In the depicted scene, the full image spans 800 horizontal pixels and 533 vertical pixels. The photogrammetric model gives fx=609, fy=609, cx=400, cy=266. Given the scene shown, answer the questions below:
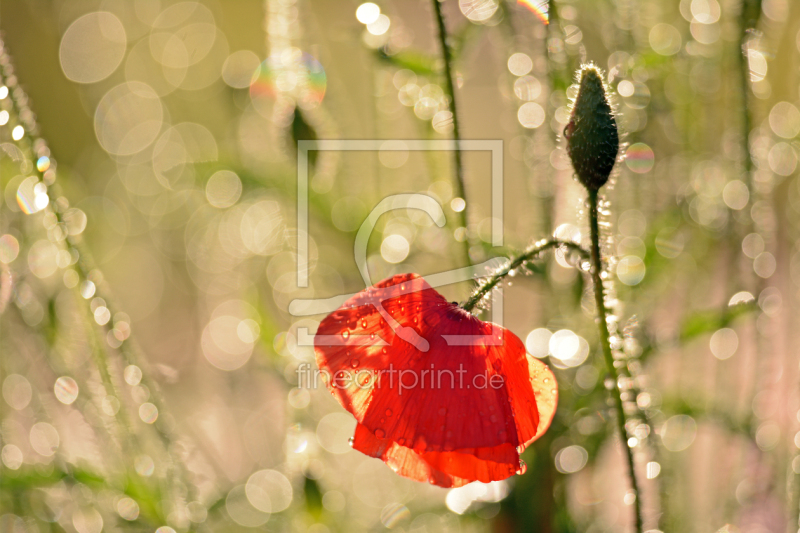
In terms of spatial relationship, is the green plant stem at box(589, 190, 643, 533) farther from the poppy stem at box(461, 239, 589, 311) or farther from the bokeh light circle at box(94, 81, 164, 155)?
the bokeh light circle at box(94, 81, 164, 155)

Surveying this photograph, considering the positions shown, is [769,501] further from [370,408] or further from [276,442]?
[276,442]

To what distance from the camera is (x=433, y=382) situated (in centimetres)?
A: 29

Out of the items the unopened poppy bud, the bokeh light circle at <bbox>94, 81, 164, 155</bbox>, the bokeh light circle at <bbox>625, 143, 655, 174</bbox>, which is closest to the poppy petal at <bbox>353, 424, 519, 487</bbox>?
the unopened poppy bud

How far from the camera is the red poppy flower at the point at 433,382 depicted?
284 mm

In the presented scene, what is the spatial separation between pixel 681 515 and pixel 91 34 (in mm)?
1860

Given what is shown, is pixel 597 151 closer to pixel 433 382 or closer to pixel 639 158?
pixel 433 382

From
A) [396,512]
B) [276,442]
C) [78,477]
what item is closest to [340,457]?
[276,442]

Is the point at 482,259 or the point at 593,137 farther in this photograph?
the point at 482,259

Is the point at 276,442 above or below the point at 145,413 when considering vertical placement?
below

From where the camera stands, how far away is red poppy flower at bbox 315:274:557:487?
28cm

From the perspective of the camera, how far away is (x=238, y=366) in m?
0.97

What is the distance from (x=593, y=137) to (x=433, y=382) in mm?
136

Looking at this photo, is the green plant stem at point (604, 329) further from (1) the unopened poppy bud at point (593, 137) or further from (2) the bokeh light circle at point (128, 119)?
(2) the bokeh light circle at point (128, 119)

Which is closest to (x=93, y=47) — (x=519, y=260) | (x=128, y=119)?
(x=128, y=119)
